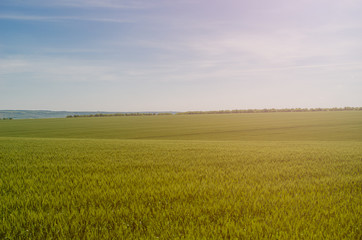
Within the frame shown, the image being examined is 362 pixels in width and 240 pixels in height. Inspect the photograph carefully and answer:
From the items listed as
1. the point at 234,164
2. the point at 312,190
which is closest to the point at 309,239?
the point at 312,190

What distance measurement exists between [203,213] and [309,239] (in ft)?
5.06

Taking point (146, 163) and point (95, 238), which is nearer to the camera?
point (95, 238)

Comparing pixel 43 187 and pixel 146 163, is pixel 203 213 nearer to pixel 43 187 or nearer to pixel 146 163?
pixel 43 187

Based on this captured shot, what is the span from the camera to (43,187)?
17.4 ft

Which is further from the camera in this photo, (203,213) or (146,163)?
(146,163)

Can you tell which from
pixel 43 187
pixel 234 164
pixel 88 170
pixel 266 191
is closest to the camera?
pixel 266 191

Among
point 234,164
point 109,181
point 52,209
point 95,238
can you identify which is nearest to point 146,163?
point 109,181

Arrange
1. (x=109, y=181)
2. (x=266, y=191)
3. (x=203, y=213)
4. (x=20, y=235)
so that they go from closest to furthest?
(x=20, y=235), (x=203, y=213), (x=266, y=191), (x=109, y=181)

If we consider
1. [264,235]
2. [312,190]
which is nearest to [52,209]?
[264,235]

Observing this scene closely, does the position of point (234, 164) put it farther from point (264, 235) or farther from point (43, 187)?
point (43, 187)

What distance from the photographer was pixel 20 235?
343 centimetres

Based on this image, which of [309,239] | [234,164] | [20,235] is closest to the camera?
[309,239]

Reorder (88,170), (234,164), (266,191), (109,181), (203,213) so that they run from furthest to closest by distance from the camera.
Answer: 1. (234,164)
2. (88,170)
3. (109,181)
4. (266,191)
5. (203,213)

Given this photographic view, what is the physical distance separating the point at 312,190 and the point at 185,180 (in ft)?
9.13
